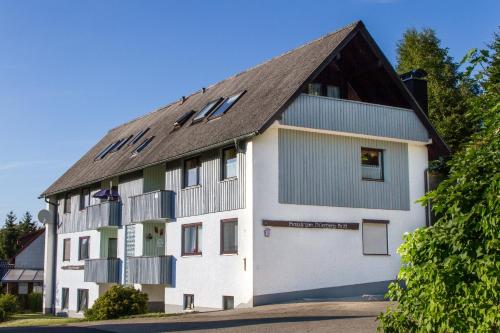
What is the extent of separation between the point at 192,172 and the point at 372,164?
6.98 m

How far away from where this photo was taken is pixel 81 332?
1839cm

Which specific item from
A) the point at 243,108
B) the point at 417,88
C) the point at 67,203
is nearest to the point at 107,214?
the point at 67,203

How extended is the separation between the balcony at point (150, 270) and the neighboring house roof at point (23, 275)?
2438 cm

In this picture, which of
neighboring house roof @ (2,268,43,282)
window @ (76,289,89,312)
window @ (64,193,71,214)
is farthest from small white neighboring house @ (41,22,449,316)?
neighboring house roof @ (2,268,43,282)

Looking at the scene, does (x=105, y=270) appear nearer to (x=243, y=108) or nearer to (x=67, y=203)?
(x=67, y=203)

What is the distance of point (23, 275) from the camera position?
5281 cm

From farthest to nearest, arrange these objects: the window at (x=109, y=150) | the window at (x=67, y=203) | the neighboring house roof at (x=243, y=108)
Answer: the window at (x=67, y=203)
the window at (x=109, y=150)
the neighboring house roof at (x=243, y=108)

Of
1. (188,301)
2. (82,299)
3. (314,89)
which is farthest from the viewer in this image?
(82,299)

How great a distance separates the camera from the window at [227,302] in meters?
24.7

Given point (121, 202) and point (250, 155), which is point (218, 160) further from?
point (121, 202)

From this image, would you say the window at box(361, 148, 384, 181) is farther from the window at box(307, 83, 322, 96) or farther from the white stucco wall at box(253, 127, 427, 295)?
the window at box(307, 83, 322, 96)

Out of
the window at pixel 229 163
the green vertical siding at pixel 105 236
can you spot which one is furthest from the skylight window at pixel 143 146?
the window at pixel 229 163

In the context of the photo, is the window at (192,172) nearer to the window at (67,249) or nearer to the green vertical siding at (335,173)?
the green vertical siding at (335,173)

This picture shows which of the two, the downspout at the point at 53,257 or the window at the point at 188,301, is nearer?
the window at the point at 188,301
